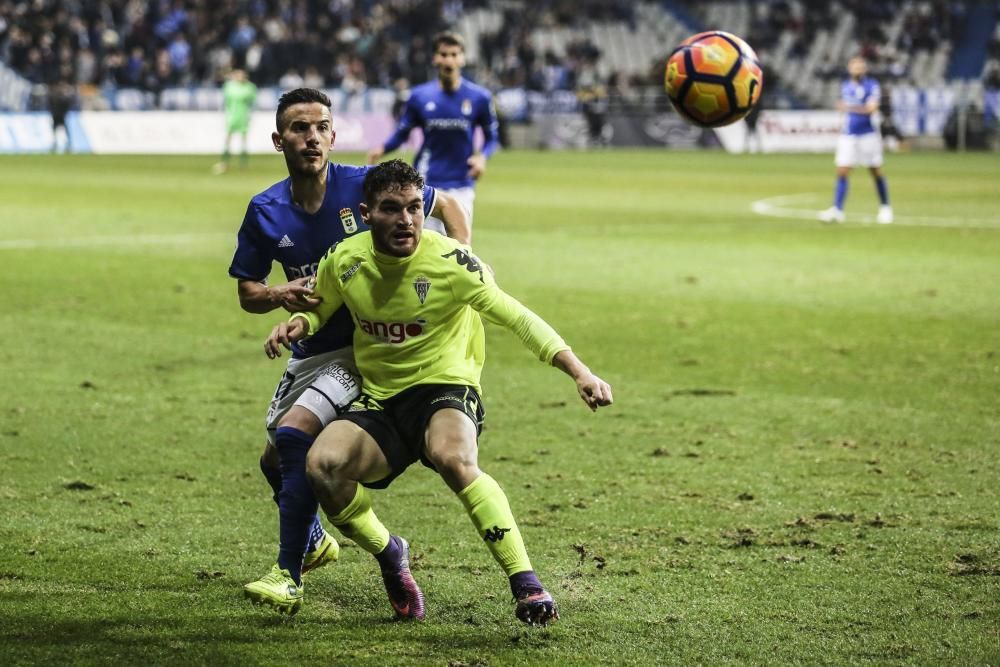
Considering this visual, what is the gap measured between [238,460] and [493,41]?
43995 millimetres

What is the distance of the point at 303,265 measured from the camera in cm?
568

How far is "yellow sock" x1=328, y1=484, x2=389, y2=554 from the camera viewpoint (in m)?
5.06

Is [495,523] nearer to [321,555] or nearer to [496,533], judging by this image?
[496,533]

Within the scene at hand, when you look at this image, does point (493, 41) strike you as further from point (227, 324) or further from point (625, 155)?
point (227, 324)

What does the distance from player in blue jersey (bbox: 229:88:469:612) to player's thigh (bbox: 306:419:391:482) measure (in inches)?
6.1

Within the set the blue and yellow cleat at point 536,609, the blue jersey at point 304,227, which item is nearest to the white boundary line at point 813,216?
the blue jersey at point 304,227

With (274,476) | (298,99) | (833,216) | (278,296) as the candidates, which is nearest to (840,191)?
(833,216)

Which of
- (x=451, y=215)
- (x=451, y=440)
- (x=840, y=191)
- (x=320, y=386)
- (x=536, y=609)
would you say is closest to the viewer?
(x=536, y=609)

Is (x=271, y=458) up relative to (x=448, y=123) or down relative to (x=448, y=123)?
down

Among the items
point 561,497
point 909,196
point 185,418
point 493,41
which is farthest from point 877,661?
point 493,41

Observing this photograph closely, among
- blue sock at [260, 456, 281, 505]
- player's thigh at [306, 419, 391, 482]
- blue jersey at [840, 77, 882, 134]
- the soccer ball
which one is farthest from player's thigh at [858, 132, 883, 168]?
player's thigh at [306, 419, 391, 482]

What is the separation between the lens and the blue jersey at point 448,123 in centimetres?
1398

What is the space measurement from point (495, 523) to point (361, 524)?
1.74 ft

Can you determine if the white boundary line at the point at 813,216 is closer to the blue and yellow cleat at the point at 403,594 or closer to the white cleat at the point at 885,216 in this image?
the white cleat at the point at 885,216
